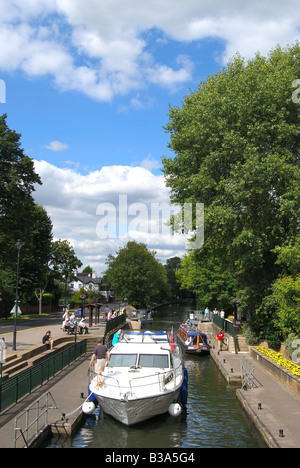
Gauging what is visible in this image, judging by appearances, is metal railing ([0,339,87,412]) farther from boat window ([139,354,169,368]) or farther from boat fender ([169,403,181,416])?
boat fender ([169,403,181,416])

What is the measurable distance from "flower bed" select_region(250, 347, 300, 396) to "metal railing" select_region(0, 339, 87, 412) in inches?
410

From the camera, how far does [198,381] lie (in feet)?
76.4

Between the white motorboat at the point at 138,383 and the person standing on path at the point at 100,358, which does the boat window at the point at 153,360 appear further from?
the person standing on path at the point at 100,358

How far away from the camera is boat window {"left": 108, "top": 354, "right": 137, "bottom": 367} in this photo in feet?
57.4

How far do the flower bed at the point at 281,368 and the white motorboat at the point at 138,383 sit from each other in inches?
178

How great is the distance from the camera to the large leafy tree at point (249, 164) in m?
26.3

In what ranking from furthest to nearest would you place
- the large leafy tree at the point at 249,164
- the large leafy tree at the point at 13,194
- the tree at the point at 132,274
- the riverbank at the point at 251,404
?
1. the tree at the point at 132,274
2. the large leafy tree at the point at 13,194
3. the large leafy tree at the point at 249,164
4. the riverbank at the point at 251,404

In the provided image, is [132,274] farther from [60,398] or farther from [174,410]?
[174,410]

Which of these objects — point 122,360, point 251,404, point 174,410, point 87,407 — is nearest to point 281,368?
point 251,404

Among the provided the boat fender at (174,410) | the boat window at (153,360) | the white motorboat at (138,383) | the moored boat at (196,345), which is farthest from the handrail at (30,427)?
the moored boat at (196,345)

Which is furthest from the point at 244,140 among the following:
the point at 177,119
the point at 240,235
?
the point at 177,119

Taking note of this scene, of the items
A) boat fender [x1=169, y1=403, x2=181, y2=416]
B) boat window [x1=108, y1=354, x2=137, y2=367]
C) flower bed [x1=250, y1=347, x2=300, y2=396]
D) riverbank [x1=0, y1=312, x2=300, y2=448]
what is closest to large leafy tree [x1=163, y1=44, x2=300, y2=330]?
flower bed [x1=250, y1=347, x2=300, y2=396]

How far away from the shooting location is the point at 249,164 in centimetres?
2592
